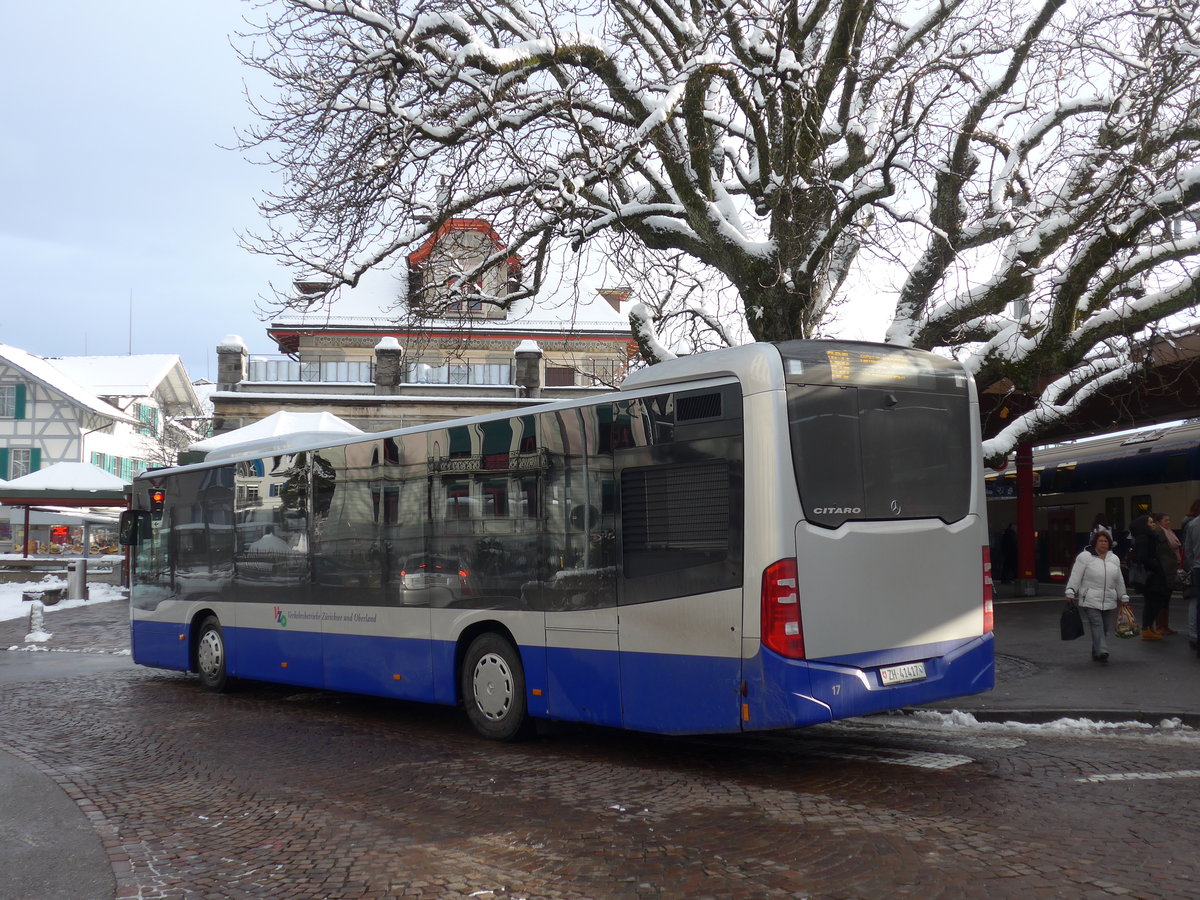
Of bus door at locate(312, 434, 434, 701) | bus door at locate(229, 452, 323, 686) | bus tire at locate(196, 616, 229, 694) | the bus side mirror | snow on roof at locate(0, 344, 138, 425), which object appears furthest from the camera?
snow on roof at locate(0, 344, 138, 425)

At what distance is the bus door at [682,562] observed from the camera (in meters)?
7.56

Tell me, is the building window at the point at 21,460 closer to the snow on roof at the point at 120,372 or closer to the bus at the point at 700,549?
Result: the snow on roof at the point at 120,372

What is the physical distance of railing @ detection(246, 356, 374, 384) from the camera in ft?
127

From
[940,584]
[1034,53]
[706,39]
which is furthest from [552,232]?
[940,584]

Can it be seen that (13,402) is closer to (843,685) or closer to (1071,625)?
(1071,625)

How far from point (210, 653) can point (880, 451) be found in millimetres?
9280

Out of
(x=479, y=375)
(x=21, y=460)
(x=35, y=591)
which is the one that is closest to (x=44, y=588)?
(x=35, y=591)

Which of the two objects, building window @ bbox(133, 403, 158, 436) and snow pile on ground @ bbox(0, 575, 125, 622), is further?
building window @ bbox(133, 403, 158, 436)

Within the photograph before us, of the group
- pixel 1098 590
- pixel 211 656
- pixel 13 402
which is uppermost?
pixel 13 402

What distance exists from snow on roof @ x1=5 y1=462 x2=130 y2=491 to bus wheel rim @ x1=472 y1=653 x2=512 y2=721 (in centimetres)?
2511

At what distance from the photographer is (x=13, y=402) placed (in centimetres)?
5944

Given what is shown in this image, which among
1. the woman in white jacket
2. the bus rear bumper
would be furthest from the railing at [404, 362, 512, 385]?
the bus rear bumper

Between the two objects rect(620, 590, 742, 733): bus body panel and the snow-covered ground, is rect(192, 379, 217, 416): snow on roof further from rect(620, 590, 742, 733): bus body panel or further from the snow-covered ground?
rect(620, 590, 742, 733): bus body panel

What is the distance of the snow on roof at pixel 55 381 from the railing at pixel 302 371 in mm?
24930
